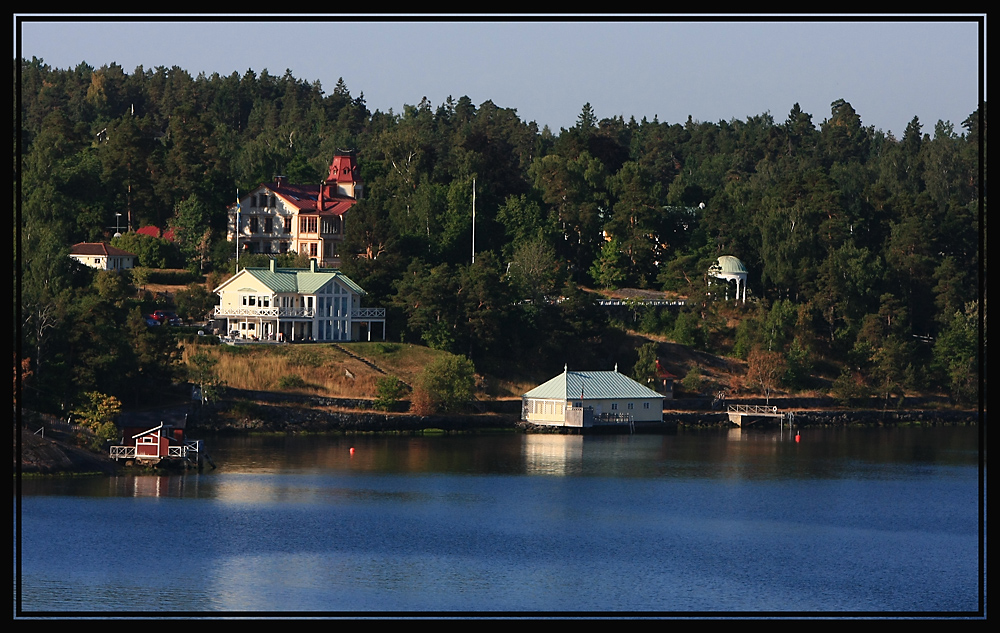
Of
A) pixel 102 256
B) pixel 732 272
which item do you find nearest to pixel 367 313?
pixel 102 256

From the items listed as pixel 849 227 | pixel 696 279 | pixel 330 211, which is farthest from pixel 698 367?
pixel 330 211

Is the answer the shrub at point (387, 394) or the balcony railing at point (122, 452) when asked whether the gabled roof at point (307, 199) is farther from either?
the balcony railing at point (122, 452)

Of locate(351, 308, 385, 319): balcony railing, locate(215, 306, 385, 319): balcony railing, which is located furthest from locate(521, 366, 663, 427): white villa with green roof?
locate(215, 306, 385, 319): balcony railing

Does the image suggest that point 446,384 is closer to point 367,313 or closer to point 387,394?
point 387,394

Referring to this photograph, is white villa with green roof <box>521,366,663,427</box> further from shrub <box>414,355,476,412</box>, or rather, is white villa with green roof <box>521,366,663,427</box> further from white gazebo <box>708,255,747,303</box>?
white gazebo <box>708,255,747,303</box>

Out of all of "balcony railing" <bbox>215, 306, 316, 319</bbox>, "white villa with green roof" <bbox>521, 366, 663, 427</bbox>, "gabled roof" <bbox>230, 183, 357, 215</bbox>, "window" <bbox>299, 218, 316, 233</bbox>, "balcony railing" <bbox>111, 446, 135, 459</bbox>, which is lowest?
"balcony railing" <bbox>111, 446, 135, 459</bbox>

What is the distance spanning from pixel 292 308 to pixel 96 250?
1456 cm

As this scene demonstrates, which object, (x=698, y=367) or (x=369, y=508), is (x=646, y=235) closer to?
(x=698, y=367)

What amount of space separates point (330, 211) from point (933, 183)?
54.1m

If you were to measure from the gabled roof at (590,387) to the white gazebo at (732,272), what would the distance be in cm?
1817

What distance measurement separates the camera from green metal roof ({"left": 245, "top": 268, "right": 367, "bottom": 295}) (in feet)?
266

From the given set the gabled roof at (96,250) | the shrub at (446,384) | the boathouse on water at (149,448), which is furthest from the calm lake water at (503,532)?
the gabled roof at (96,250)

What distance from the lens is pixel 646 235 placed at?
9856cm

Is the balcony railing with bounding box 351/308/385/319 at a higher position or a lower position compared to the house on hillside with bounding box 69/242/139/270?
lower
